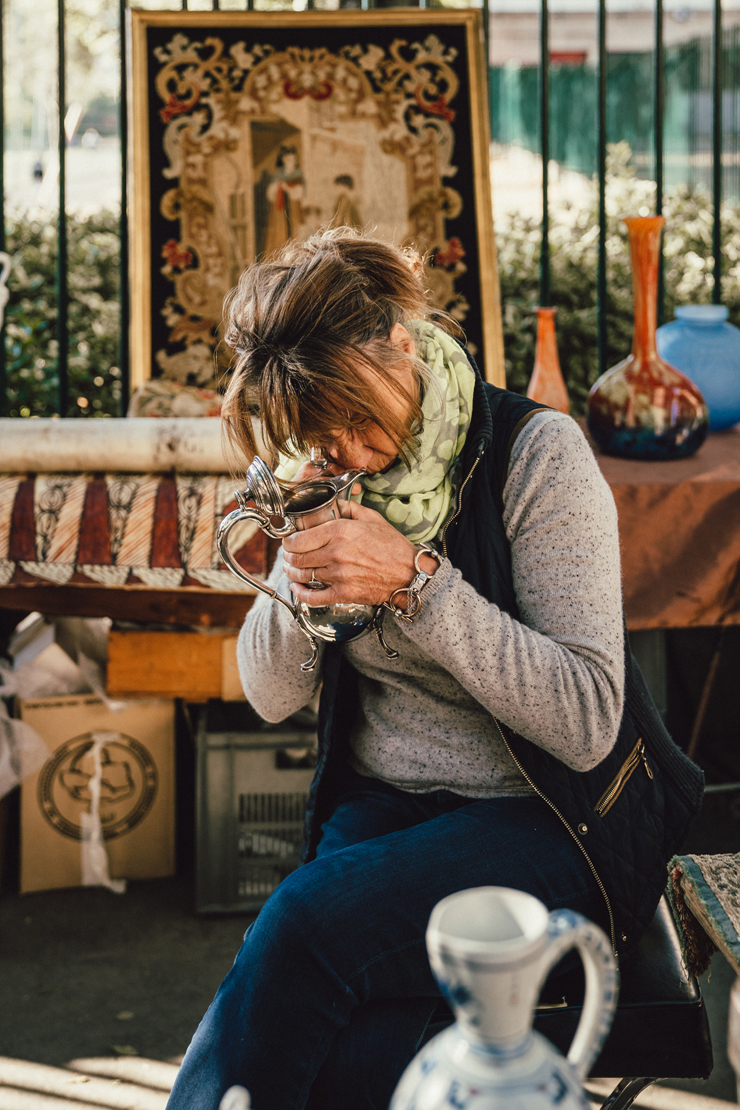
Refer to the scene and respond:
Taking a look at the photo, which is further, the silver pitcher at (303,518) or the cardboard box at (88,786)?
the cardboard box at (88,786)

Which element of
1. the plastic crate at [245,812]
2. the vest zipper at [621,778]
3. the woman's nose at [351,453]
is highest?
the woman's nose at [351,453]

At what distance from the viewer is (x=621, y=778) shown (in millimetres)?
1237

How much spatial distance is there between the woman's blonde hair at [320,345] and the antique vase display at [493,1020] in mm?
Result: 667

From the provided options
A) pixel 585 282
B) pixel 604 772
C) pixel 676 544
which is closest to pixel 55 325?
pixel 585 282

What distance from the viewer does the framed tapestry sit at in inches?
105

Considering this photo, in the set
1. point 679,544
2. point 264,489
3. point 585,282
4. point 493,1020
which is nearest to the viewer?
point 493,1020

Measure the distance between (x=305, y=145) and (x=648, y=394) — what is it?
1149 mm

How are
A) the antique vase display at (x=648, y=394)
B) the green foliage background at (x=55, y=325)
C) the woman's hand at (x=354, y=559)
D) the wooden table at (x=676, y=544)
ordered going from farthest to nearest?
the green foliage background at (x=55, y=325)
the antique vase display at (x=648, y=394)
the wooden table at (x=676, y=544)
the woman's hand at (x=354, y=559)

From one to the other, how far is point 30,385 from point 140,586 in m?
1.33

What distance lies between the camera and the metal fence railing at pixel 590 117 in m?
2.70

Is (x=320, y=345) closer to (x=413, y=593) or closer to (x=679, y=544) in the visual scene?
(x=413, y=593)

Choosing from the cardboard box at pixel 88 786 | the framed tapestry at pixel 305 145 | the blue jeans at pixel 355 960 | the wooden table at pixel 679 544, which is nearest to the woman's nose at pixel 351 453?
the blue jeans at pixel 355 960

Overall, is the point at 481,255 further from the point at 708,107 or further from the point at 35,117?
the point at 35,117

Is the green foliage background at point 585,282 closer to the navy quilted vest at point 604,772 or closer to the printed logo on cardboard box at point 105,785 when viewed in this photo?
the printed logo on cardboard box at point 105,785
